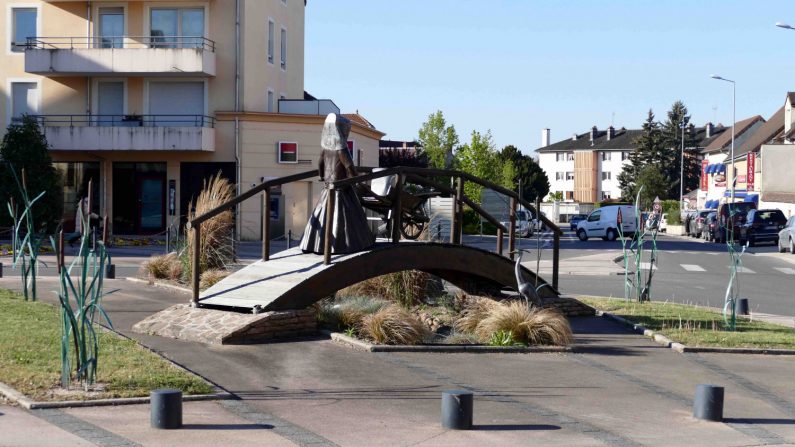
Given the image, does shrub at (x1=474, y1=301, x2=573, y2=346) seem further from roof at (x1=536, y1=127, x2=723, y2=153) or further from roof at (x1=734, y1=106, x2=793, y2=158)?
roof at (x1=536, y1=127, x2=723, y2=153)

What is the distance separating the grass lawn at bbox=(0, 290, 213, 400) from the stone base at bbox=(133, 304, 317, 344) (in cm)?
80

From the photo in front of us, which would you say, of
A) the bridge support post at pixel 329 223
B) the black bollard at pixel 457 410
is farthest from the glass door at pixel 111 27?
the black bollard at pixel 457 410

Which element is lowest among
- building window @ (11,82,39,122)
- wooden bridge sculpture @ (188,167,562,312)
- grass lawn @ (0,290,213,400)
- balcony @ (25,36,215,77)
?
grass lawn @ (0,290,213,400)

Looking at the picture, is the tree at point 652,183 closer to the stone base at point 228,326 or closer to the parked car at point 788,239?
the parked car at point 788,239

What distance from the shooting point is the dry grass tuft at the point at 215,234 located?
21.0 m

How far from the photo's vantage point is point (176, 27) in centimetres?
4525

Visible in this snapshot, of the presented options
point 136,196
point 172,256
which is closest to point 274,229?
point 136,196

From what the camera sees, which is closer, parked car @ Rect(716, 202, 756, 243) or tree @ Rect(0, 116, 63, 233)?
tree @ Rect(0, 116, 63, 233)

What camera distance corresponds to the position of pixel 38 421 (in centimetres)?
856

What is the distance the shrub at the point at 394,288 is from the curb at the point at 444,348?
4.06 metres

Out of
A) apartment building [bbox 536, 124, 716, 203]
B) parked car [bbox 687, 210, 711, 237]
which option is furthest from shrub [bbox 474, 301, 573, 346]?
apartment building [bbox 536, 124, 716, 203]

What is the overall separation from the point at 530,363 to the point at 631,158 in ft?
377

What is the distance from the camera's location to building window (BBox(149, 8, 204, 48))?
45.1 m

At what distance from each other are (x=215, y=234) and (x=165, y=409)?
13192 millimetres
